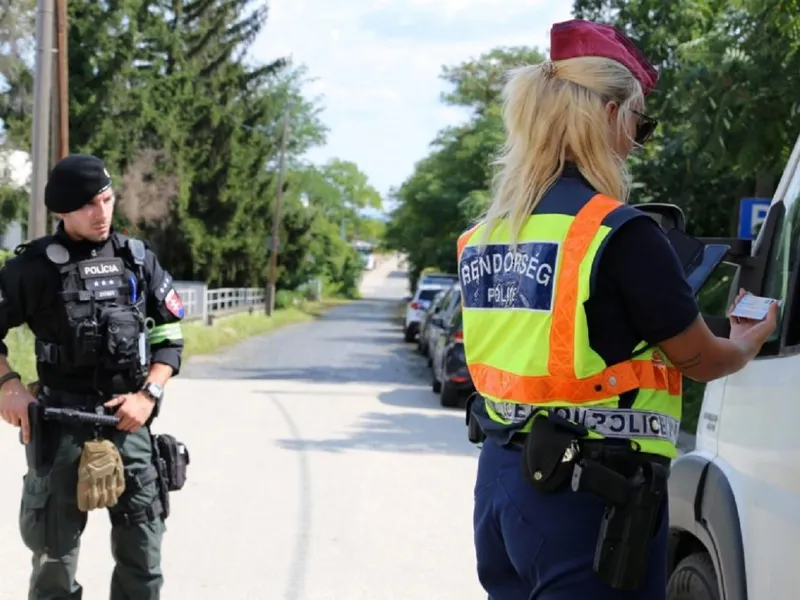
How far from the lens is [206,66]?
40312 millimetres

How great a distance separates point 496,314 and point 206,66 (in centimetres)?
3957

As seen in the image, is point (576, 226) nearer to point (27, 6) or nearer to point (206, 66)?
point (27, 6)

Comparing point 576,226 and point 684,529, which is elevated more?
point 576,226

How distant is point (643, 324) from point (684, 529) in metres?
1.11

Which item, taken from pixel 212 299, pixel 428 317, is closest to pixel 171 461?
pixel 428 317

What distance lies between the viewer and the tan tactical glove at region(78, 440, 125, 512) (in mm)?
3594

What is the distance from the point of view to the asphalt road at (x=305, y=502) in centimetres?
561

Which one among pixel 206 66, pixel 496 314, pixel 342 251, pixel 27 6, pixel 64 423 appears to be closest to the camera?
pixel 496 314

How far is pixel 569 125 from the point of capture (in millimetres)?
2283

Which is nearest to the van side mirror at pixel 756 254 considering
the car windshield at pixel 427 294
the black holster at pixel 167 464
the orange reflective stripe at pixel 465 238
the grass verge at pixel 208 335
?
the orange reflective stripe at pixel 465 238

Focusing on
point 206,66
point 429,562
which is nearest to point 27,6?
point 206,66

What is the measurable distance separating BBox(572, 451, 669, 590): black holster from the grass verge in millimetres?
7356

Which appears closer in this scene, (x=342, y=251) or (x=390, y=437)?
(x=390, y=437)

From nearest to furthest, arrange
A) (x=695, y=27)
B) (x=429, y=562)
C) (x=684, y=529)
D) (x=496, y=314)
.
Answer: (x=496, y=314) < (x=684, y=529) < (x=429, y=562) < (x=695, y=27)
